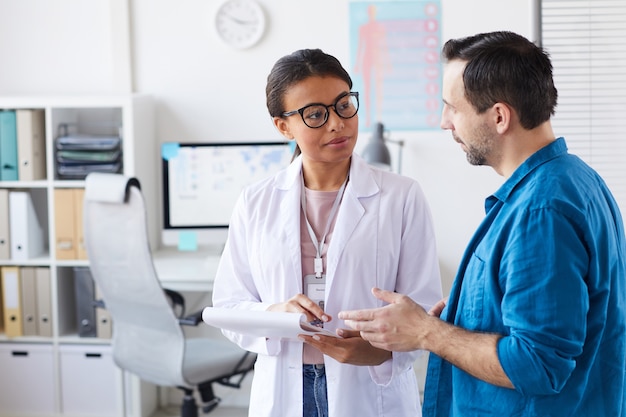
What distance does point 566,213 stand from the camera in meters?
1.34

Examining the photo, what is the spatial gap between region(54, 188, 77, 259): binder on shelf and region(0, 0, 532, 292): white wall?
601mm

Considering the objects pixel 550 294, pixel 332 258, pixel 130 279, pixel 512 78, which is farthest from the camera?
pixel 130 279

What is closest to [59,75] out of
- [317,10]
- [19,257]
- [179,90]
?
[179,90]

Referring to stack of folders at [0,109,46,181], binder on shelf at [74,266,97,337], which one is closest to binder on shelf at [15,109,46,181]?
stack of folders at [0,109,46,181]

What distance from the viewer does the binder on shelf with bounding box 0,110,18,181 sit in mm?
3957

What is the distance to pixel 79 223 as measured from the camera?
3959 millimetres

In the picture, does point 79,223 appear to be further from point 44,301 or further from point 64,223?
point 44,301

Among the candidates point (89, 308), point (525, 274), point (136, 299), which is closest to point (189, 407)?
point (136, 299)

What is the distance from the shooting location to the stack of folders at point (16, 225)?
157 inches

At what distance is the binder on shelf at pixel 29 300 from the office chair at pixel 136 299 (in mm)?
783

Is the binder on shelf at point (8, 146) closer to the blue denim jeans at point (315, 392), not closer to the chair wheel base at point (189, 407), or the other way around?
the chair wheel base at point (189, 407)

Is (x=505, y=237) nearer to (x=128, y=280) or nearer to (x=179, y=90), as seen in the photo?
(x=128, y=280)

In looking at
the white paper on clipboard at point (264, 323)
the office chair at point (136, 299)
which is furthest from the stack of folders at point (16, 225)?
the white paper on clipboard at point (264, 323)

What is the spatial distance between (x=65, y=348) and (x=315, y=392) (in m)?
2.46
